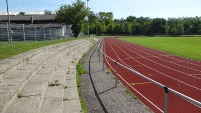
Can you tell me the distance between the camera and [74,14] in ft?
181

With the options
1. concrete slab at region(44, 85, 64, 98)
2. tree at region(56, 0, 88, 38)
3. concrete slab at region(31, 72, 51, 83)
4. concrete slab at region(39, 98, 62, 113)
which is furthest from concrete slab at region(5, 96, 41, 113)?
tree at region(56, 0, 88, 38)

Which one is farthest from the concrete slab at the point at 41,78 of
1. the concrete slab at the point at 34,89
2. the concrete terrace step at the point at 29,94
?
the concrete slab at the point at 34,89

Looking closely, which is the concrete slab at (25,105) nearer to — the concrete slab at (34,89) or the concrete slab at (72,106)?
the concrete slab at (34,89)

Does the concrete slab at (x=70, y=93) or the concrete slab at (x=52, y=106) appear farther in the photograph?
the concrete slab at (x=70, y=93)

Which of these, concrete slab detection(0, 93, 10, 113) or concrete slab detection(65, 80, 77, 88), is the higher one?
concrete slab detection(0, 93, 10, 113)

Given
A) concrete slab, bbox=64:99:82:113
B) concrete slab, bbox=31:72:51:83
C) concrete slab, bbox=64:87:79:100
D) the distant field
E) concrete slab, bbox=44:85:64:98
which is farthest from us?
the distant field

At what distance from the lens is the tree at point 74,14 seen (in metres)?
55.2

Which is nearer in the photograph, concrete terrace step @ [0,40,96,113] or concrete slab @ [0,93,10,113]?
concrete slab @ [0,93,10,113]

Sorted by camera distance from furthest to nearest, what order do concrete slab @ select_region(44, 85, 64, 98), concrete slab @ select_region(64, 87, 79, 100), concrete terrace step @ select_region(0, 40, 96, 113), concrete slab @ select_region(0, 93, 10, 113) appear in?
concrete slab @ select_region(64, 87, 79, 100), concrete slab @ select_region(44, 85, 64, 98), concrete terrace step @ select_region(0, 40, 96, 113), concrete slab @ select_region(0, 93, 10, 113)

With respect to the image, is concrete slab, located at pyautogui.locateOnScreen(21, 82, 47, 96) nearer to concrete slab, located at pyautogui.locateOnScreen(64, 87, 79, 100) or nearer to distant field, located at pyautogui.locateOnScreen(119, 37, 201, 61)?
concrete slab, located at pyautogui.locateOnScreen(64, 87, 79, 100)

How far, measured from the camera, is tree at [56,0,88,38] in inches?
2172

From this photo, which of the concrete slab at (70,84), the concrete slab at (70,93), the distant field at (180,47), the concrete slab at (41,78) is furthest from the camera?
the distant field at (180,47)

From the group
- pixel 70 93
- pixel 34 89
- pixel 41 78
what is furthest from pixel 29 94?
pixel 41 78

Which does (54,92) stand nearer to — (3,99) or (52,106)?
(52,106)
